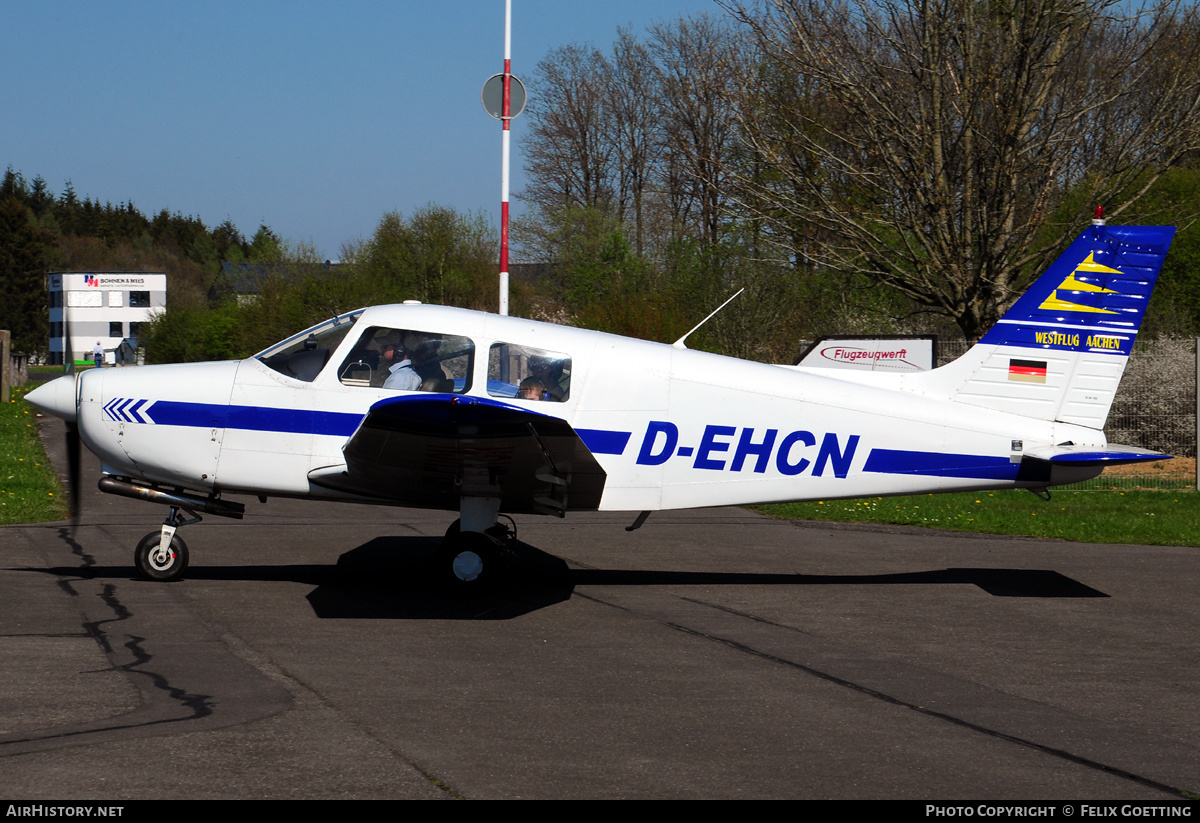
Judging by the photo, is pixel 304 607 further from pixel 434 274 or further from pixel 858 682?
pixel 434 274

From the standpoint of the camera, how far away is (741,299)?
26.5m

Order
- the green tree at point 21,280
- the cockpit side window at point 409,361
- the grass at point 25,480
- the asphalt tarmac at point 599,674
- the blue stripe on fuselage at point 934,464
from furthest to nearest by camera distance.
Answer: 1. the green tree at point 21,280
2. the grass at point 25,480
3. the blue stripe on fuselage at point 934,464
4. the cockpit side window at point 409,361
5. the asphalt tarmac at point 599,674

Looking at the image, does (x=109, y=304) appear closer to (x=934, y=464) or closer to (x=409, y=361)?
(x=409, y=361)

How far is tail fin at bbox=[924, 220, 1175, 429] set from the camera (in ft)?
29.1

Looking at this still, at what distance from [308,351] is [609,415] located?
2.48 meters

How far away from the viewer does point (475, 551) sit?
330 inches

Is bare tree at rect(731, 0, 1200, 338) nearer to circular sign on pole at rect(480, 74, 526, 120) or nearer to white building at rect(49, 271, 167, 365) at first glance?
circular sign on pole at rect(480, 74, 526, 120)

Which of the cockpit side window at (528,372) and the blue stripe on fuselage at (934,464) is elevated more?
the cockpit side window at (528,372)

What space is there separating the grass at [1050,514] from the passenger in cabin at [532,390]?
13.8 feet

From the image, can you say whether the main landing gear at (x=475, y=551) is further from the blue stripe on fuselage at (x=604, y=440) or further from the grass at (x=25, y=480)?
the grass at (x=25, y=480)

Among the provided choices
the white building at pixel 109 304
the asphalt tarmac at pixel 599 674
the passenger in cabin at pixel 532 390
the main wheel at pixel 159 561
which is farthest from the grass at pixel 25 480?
the white building at pixel 109 304

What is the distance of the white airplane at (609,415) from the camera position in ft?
27.6

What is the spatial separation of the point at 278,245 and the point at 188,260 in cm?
9178
